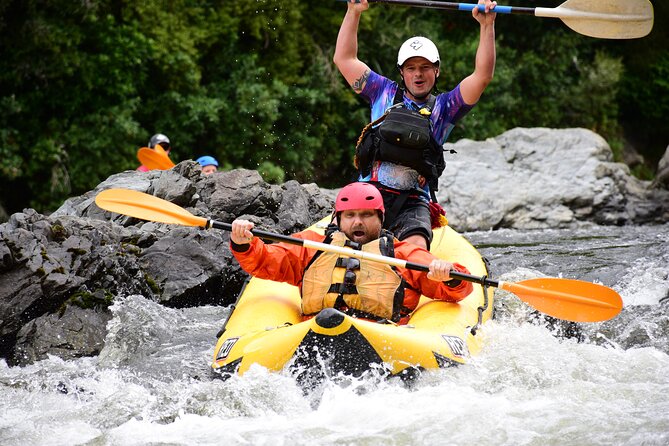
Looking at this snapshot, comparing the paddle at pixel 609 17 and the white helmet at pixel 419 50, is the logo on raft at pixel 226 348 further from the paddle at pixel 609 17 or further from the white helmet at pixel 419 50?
the paddle at pixel 609 17

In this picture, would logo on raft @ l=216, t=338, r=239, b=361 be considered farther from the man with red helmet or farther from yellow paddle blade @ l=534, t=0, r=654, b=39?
yellow paddle blade @ l=534, t=0, r=654, b=39

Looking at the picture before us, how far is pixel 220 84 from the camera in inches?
530

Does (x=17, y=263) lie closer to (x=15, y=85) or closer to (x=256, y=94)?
(x=15, y=85)

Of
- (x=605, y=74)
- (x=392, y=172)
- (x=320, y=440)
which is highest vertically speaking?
(x=605, y=74)

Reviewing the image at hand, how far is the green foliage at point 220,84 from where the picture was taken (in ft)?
38.7

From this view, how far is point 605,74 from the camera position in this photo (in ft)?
55.6

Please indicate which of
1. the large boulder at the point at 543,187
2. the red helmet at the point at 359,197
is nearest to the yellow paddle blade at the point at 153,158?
the large boulder at the point at 543,187

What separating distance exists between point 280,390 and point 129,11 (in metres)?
9.69

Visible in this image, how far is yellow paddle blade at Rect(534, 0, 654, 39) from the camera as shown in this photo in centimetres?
546

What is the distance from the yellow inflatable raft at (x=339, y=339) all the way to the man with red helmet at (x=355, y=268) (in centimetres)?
12

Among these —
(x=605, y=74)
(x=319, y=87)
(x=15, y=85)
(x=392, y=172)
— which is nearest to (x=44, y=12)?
(x=15, y=85)

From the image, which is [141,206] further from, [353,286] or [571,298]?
[571,298]

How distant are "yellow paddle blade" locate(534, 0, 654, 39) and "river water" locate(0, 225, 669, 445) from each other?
1.73 meters

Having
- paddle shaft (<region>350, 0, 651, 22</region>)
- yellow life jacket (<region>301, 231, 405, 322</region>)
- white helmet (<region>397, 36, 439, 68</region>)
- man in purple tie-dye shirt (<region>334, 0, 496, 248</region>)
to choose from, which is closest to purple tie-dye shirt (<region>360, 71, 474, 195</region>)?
man in purple tie-dye shirt (<region>334, 0, 496, 248</region>)
